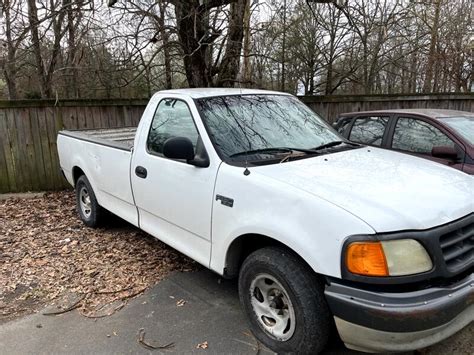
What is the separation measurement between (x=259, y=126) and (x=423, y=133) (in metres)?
2.89

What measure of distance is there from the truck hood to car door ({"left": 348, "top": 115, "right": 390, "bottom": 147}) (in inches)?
98.9

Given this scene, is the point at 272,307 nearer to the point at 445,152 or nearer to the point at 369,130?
the point at 445,152

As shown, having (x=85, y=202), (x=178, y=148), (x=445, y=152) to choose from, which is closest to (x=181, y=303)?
(x=178, y=148)

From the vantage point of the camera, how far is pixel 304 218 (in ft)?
8.07

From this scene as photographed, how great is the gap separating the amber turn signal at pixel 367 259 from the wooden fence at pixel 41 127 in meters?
6.83

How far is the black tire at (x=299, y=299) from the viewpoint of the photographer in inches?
98.4

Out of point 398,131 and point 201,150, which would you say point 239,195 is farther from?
point 398,131

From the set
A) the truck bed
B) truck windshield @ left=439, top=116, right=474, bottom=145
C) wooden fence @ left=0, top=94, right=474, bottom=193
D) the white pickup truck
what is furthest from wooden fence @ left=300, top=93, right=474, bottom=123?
the white pickup truck

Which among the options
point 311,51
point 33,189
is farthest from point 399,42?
point 33,189

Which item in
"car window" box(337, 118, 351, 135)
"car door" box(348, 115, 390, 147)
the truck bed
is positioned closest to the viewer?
the truck bed

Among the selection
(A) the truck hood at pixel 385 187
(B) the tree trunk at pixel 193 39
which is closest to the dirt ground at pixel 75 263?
(A) the truck hood at pixel 385 187

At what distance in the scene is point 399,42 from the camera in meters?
15.8

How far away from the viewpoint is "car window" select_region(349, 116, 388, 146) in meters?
5.81

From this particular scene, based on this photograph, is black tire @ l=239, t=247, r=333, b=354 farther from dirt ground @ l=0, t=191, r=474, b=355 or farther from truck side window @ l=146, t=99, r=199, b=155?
truck side window @ l=146, t=99, r=199, b=155
